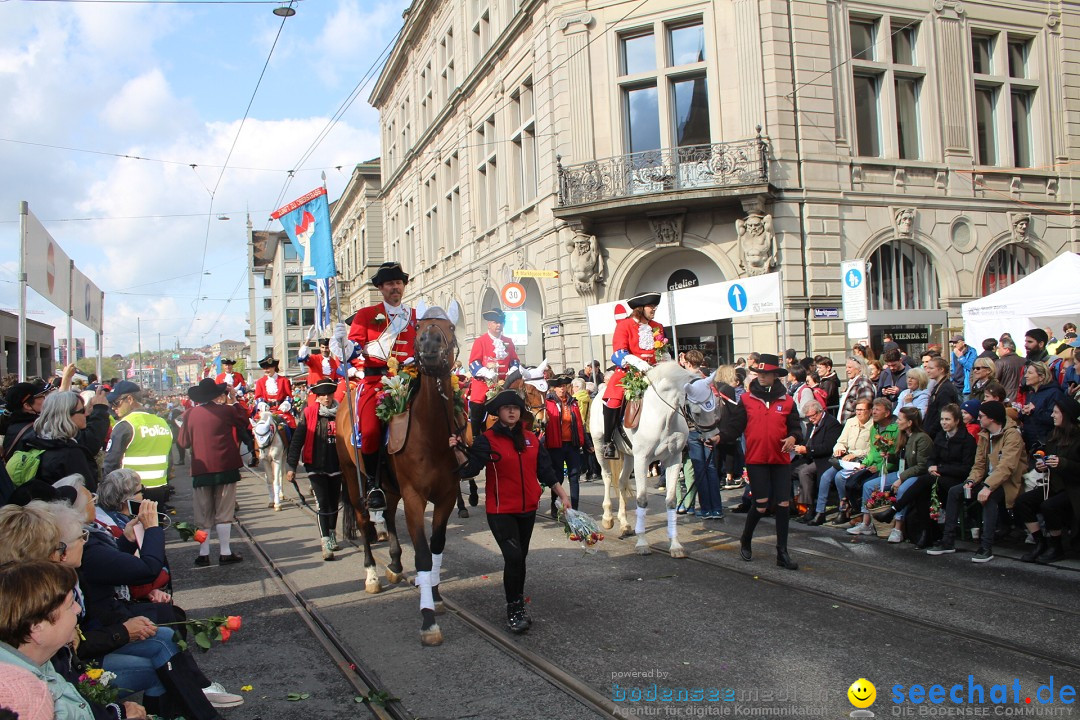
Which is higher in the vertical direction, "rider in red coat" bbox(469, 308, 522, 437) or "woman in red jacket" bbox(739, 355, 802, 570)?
"rider in red coat" bbox(469, 308, 522, 437)

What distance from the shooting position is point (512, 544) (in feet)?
21.1

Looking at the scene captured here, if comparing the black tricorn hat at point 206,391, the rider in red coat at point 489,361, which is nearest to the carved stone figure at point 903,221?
the rider in red coat at point 489,361

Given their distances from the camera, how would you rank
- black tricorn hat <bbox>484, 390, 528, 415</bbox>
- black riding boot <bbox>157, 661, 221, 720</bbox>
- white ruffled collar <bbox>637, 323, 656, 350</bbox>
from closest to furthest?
black riding boot <bbox>157, 661, 221, 720</bbox> → black tricorn hat <bbox>484, 390, 528, 415</bbox> → white ruffled collar <bbox>637, 323, 656, 350</bbox>

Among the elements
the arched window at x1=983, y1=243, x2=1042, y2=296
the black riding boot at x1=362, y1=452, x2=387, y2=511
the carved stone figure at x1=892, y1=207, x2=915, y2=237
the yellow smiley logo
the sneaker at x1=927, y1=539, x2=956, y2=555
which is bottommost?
the sneaker at x1=927, y1=539, x2=956, y2=555

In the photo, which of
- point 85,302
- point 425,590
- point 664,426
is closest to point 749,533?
point 664,426

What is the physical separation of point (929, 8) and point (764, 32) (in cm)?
558

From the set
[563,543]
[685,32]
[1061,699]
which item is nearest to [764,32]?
[685,32]

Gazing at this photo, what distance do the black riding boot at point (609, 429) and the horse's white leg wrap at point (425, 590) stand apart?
4.38 m

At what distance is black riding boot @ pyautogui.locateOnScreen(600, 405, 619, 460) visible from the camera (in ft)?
34.0

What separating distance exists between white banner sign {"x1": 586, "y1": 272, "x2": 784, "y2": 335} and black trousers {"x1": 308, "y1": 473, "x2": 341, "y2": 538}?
24.5 feet

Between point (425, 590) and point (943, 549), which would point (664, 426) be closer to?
point (943, 549)

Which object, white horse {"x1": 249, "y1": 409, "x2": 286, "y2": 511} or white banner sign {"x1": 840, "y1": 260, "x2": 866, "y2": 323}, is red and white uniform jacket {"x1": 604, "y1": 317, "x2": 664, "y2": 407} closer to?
white banner sign {"x1": 840, "y1": 260, "x2": 866, "y2": 323}

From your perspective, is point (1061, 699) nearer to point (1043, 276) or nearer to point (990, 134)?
point (1043, 276)

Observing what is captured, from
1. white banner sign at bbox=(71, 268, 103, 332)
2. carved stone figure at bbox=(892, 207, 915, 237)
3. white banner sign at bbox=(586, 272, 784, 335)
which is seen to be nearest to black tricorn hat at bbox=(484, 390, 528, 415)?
white banner sign at bbox=(586, 272, 784, 335)
